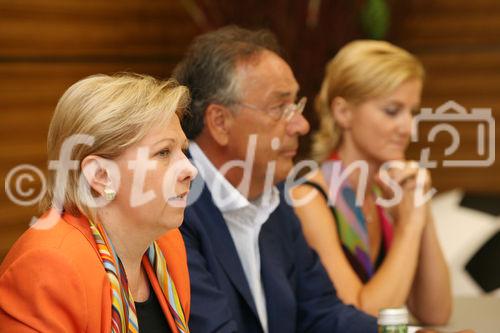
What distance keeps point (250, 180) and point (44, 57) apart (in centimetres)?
131

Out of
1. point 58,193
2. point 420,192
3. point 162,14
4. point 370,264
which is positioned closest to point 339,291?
point 370,264

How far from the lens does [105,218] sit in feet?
5.53

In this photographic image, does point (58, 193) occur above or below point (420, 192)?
above

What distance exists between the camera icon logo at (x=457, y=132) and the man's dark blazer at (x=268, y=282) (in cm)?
187

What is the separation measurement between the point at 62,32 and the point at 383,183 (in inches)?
51.6

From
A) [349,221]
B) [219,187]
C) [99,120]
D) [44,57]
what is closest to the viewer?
[99,120]

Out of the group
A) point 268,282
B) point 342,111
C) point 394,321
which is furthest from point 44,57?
point 394,321

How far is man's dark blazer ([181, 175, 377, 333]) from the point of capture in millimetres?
2014

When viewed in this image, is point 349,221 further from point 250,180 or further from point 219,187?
point 219,187

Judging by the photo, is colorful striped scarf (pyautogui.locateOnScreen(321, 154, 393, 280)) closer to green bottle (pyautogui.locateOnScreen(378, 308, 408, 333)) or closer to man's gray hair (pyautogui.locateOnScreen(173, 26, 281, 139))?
man's gray hair (pyautogui.locateOnScreen(173, 26, 281, 139))

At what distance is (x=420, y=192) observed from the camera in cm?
289

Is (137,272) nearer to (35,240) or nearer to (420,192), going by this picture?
(35,240)

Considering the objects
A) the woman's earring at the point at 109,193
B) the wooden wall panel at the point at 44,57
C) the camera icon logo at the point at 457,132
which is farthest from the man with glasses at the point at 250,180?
the camera icon logo at the point at 457,132

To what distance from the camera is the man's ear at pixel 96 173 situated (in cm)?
164
